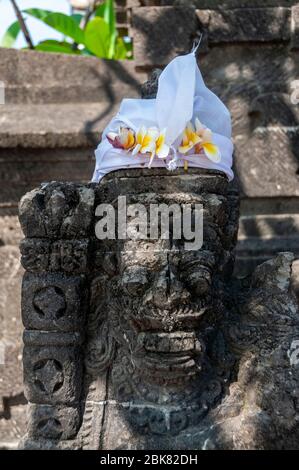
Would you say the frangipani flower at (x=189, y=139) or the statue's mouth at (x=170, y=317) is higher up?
the frangipani flower at (x=189, y=139)

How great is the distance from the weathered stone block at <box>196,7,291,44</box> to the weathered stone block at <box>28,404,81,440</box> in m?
2.49

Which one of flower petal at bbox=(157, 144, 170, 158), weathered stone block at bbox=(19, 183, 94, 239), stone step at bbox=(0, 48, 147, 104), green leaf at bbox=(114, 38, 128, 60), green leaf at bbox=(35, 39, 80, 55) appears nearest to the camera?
flower petal at bbox=(157, 144, 170, 158)

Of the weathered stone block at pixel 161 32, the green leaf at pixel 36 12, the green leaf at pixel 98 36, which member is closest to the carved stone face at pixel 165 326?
the weathered stone block at pixel 161 32

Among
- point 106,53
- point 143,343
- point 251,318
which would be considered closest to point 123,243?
point 143,343

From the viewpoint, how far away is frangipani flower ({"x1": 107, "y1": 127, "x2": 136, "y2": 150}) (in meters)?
2.02

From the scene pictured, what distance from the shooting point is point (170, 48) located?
3.33 meters

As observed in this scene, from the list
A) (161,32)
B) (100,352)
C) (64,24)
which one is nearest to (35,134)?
(161,32)

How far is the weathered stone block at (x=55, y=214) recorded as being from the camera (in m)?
2.06

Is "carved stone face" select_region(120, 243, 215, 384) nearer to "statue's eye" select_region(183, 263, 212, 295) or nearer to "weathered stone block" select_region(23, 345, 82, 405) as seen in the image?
"statue's eye" select_region(183, 263, 212, 295)

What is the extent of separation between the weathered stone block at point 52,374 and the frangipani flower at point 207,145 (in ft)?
3.07

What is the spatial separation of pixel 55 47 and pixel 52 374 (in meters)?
3.76

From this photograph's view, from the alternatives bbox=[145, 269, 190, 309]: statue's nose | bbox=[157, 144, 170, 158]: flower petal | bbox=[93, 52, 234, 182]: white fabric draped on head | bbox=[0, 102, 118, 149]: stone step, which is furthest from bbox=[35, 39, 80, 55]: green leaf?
bbox=[145, 269, 190, 309]: statue's nose

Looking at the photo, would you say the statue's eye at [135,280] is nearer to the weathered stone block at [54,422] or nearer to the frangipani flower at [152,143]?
the frangipani flower at [152,143]
